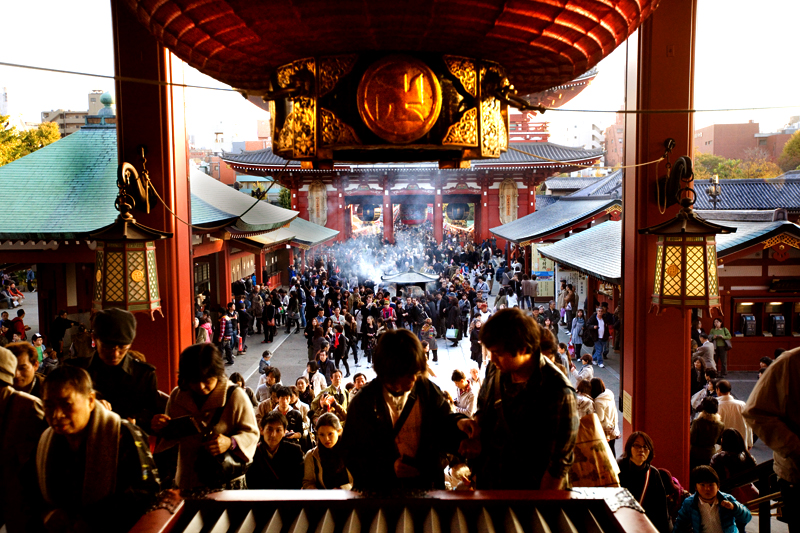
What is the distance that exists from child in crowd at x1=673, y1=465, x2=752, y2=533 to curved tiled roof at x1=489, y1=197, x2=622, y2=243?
41.4 feet

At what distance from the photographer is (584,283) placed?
48.8ft

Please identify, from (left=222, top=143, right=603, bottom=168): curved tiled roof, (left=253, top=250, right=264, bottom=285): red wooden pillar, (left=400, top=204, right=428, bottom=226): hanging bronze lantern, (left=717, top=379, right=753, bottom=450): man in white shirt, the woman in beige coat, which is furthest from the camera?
(left=400, top=204, right=428, bottom=226): hanging bronze lantern

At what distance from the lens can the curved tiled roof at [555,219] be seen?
52.9ft

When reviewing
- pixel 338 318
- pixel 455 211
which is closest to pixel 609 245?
pixel 338 318

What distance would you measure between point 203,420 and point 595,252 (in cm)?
1059

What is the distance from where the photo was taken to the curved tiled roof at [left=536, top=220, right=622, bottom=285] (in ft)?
32.8

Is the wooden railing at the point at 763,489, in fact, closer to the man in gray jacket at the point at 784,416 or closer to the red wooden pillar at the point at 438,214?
the man in gray jacket at the point at 784,416

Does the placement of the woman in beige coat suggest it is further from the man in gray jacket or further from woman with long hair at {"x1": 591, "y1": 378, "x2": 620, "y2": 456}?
woman with long hair at {"x1": 591, "y1": 378, "x2": 620, "y2": 456}

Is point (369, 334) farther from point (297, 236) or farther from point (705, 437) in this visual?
point (705, 437)

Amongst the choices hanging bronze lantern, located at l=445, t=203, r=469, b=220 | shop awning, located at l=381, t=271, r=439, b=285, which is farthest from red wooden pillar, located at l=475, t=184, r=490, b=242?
shop awning, located at l=381, t=271, r=439, b=285

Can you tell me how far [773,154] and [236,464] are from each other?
44.2 metres

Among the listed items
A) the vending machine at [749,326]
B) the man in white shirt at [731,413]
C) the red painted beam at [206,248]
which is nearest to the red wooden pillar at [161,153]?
the man in white shirt at [731,413]

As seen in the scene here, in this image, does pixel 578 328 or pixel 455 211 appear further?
pixel 455 211

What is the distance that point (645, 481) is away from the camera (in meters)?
3.54
